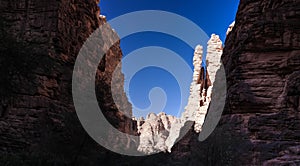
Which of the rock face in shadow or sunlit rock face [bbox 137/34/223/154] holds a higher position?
sunlit rock face [bbox 137/34/223/154]

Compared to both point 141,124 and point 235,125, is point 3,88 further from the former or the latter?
point 141,124

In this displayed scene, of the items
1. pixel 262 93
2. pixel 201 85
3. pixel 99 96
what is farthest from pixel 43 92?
pixel 201 85

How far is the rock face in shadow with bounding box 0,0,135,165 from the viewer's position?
1169 centimetres

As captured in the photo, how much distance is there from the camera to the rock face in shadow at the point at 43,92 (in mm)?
11688

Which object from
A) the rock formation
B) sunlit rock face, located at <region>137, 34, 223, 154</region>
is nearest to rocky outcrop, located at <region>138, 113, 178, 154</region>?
sunlit rock face, located at <region>137, 34, 223, 154</region>

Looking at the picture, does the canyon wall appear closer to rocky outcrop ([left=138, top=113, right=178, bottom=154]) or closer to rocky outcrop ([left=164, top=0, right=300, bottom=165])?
rocky outcrop ([left=164, top=0, right=300, bottom=165])

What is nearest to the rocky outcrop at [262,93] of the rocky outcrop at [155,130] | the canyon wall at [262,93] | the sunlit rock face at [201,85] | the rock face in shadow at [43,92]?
the canyon wall at [262,93]

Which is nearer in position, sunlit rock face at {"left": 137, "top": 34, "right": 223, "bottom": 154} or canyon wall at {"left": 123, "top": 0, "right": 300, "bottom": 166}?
canyon wall at {"left": 123, "top": 0, "right": 300, "bottom": 166}

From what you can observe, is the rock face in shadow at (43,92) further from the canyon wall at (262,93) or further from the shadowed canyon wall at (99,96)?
the canyon wall at (262,93)

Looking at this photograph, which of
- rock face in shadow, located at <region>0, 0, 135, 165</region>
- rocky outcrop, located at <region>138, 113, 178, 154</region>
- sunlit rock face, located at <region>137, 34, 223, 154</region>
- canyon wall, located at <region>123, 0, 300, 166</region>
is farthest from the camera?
rocky outcrop, located at <region>138, 113, 178, 154</region>

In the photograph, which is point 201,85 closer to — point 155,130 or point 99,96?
point 99,96

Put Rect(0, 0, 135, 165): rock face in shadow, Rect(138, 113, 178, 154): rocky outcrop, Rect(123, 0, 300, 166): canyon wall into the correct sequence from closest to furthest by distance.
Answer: Rect(123, 0, 300, 166): canyon wall
Rect(0, 0, 135, 165): rock face in shadow
Rect(138, 113, 178, 154): rocky outcrop

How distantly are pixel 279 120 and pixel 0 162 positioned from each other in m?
12.0

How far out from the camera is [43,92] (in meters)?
14.4
